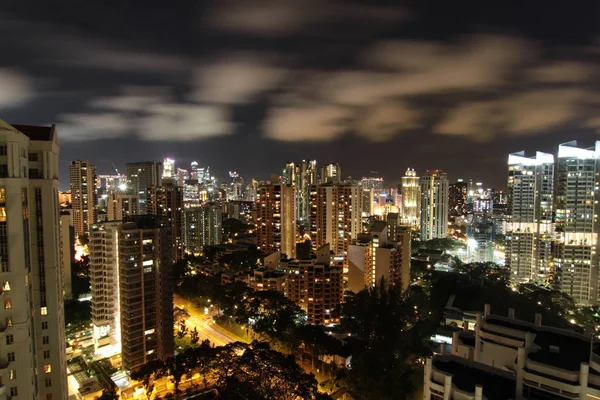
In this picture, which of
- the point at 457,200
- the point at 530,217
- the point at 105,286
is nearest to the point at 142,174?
the point at 105,286

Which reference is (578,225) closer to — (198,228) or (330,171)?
(198,228)

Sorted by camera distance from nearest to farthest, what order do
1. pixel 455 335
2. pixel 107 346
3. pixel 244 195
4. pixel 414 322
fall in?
1. pixel 455 335
2. pixel 107 346
3. pixel 414 322
4. pixel 244 195

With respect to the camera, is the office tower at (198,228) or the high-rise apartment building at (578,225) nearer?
the high-rise apartment building at (578,225)

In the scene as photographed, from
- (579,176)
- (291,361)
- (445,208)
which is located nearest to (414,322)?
(291,361)

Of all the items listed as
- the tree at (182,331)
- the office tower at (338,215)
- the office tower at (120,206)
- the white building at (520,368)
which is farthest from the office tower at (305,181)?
the white building at (520,368)

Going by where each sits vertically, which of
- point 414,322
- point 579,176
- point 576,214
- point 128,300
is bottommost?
point 414,322

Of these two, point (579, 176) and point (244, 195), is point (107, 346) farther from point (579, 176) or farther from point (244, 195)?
point (244, 195)

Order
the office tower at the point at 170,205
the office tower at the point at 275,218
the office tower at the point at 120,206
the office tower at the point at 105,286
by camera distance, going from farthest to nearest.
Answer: the office tower at the point at 120,206, the office tower at the point at 275,218, the office tower at the point at 170,205, the office tower at the point at 105,286

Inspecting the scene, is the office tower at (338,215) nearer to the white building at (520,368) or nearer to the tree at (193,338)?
the tree at (193,338)
